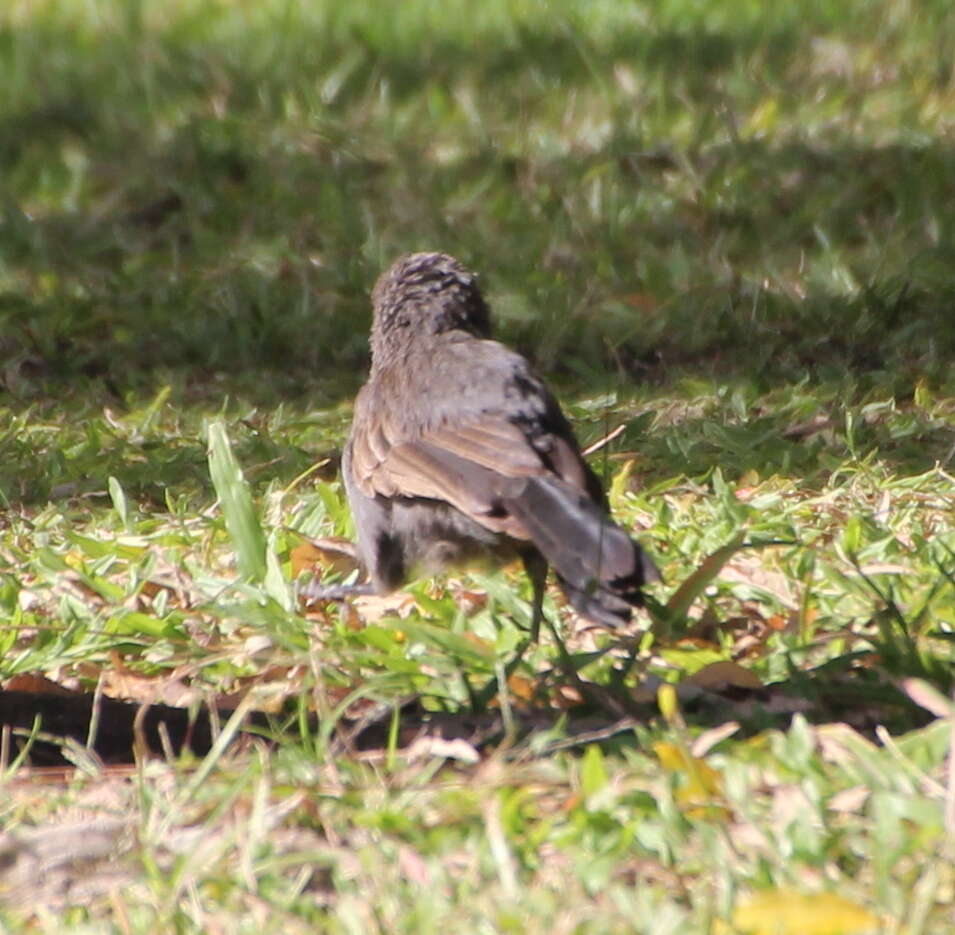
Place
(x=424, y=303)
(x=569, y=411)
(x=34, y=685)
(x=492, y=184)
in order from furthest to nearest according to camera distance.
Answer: (x=492, y=184)
(x=569, y=411)
(x=424, y=303)
(x=34, y=685)

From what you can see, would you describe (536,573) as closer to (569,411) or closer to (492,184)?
(569,411)

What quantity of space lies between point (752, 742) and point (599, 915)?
2.60 ft

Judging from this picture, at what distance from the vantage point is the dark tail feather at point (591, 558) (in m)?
3.69

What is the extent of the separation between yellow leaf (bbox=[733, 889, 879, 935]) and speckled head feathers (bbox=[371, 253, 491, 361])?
3.09m

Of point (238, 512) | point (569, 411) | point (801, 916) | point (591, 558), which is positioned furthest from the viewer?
point (569, 411)

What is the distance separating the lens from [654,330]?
736 centimetres

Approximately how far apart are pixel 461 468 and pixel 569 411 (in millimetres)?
2138

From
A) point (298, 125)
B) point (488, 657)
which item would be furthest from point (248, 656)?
point (298, 125)

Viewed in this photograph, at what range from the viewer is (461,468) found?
448 centimetres

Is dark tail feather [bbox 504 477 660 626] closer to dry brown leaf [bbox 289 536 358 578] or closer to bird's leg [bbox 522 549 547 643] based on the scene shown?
bird's leg [bbox 522 549 547 643]

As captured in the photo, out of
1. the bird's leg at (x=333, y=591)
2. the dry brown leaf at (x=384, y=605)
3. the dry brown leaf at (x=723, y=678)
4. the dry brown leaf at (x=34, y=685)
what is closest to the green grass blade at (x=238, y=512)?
→ the bird's leg at (x=333, y=591)

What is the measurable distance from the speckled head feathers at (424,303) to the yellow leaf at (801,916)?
3087 mm

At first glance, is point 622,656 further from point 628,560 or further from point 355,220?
point 355,220

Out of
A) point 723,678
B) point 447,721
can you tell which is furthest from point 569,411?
point 447,721
